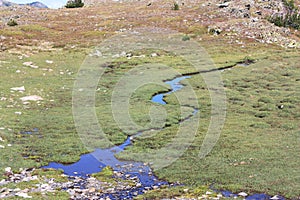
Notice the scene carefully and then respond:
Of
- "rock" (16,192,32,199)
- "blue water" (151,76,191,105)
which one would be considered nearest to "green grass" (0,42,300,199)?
"blue water" (151,76,191,105)

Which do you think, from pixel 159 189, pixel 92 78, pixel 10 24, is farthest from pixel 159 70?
pixel 10 24

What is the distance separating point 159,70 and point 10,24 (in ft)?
140

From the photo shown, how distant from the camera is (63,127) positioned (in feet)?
85.4

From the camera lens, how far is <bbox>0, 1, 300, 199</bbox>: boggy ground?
19.2 metres

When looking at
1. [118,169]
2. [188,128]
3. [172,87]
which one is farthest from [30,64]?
[118,169]

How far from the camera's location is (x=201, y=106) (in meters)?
32.2

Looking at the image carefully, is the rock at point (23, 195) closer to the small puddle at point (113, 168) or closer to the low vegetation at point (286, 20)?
the small puddle at point (113, 168)

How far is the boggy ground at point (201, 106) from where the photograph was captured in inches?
755

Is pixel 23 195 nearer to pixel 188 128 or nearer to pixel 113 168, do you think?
pixel 113 168

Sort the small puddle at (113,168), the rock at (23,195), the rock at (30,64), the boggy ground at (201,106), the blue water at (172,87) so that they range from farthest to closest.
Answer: the rock at (30,64) < the blue water at (172,87) < the boggy ground at (201,106) < the small puddle at (113,168) < the rock at (23,195)

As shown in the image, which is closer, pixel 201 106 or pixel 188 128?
pixel 188 128

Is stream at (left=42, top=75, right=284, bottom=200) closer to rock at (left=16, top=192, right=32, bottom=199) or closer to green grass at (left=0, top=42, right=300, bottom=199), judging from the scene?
green grass at (left=0, top=42, right=300, bottom=199)

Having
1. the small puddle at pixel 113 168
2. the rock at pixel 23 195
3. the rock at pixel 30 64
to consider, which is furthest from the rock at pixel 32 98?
the rock at pixel 23 195

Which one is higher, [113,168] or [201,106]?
[113,168]
